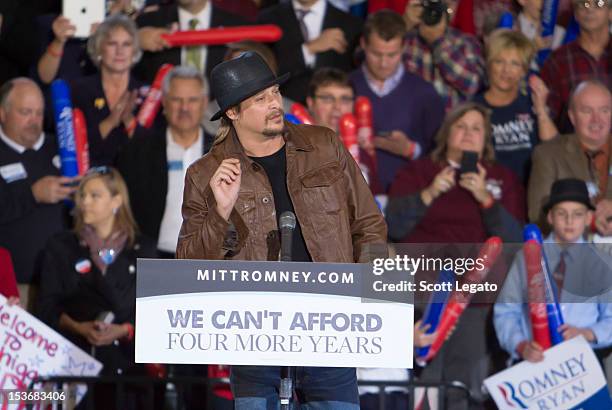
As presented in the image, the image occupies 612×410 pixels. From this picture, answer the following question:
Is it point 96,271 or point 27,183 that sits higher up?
point 27,183

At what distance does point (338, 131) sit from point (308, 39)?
0.98 meters

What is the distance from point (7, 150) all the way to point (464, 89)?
3.08 meters

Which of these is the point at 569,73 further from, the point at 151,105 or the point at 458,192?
the point at 151,105

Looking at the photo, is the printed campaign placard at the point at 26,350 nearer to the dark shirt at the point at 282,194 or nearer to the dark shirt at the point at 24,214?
the dark shirt at the point at 24,214

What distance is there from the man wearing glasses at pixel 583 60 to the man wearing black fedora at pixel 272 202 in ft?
11.6

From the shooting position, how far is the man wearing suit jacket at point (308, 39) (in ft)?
28.3

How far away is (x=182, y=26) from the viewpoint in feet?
28.8

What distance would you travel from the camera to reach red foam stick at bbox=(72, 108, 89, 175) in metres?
8.23

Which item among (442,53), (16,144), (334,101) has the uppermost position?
(442,53)

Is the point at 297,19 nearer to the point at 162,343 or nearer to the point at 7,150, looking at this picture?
the point at 7,150

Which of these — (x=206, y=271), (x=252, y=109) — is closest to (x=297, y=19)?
(x=252, y=109)

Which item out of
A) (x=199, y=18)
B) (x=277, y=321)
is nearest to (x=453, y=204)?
(x=199, y=18)

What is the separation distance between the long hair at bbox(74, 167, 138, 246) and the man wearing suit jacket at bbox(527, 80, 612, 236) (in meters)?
2.51

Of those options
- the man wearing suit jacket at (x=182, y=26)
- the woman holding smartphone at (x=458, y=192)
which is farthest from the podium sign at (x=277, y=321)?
the man wearing suit jacket at (x=182, y=26)
